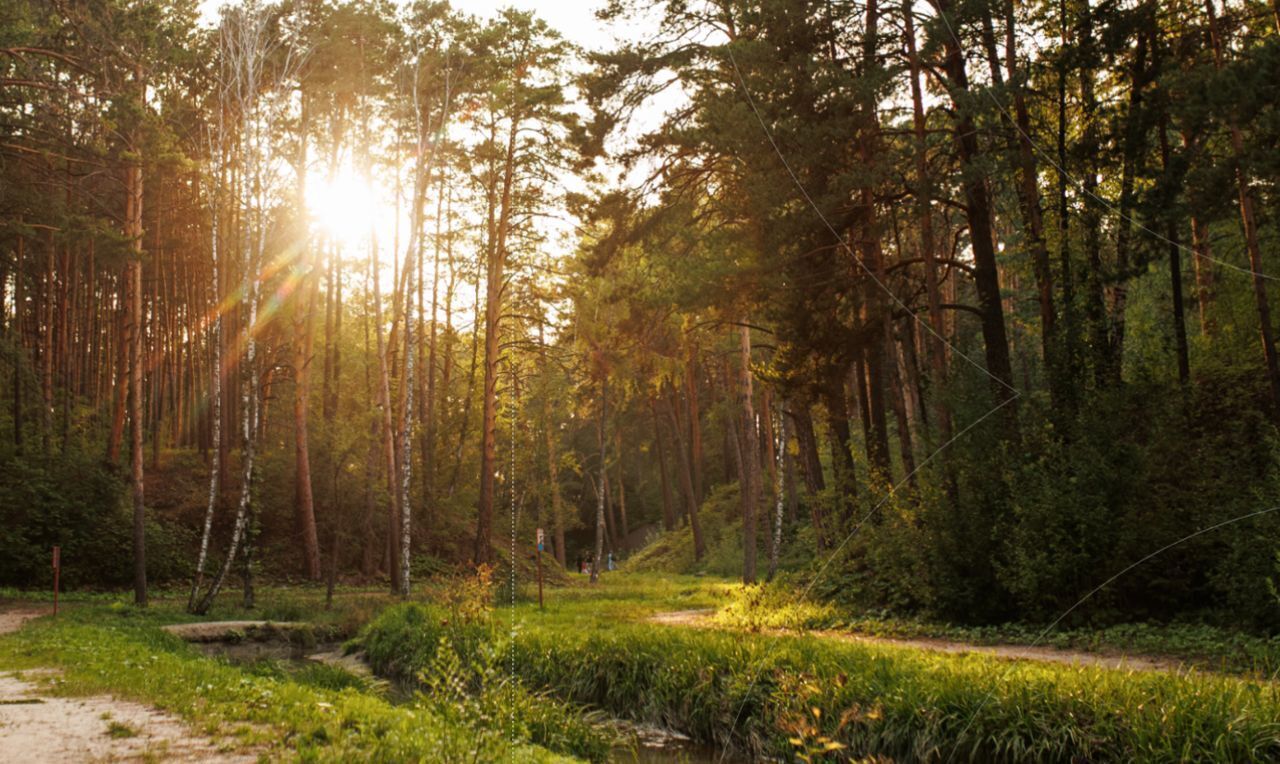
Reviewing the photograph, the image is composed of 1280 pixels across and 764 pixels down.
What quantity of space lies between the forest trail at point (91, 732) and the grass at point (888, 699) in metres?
4.29

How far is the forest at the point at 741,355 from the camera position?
930 centimetres

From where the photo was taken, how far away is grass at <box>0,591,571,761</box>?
6.59 m

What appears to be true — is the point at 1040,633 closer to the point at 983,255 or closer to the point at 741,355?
the point at 983,255

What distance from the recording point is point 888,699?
773 centimetres

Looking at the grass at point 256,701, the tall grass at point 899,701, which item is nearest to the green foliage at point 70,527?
the grass at point 256,701

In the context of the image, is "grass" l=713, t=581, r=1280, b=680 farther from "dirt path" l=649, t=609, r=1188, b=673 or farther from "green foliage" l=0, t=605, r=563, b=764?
"green foliage" l=0, t=605, r=563, b=764

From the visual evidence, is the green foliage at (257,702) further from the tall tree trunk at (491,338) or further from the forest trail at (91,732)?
the tall tree trunk at (491,338)

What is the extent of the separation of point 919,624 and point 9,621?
1614 cm

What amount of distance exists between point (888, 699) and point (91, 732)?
6398 millimetres

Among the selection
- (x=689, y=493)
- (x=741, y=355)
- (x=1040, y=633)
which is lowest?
(x=1040, y=633)

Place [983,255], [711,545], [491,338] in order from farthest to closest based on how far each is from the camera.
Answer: [711,545], [491,338], [983,255]

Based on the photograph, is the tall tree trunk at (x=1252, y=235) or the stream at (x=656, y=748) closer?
the stream at (x=656, y=748)

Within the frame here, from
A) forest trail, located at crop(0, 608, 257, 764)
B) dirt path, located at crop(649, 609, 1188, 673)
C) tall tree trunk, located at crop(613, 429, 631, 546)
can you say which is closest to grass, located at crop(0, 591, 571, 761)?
forest trail, located at crop(0, 608, 257, 764)

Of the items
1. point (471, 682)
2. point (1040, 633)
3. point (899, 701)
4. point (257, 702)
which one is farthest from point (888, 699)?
point (471, 682)
